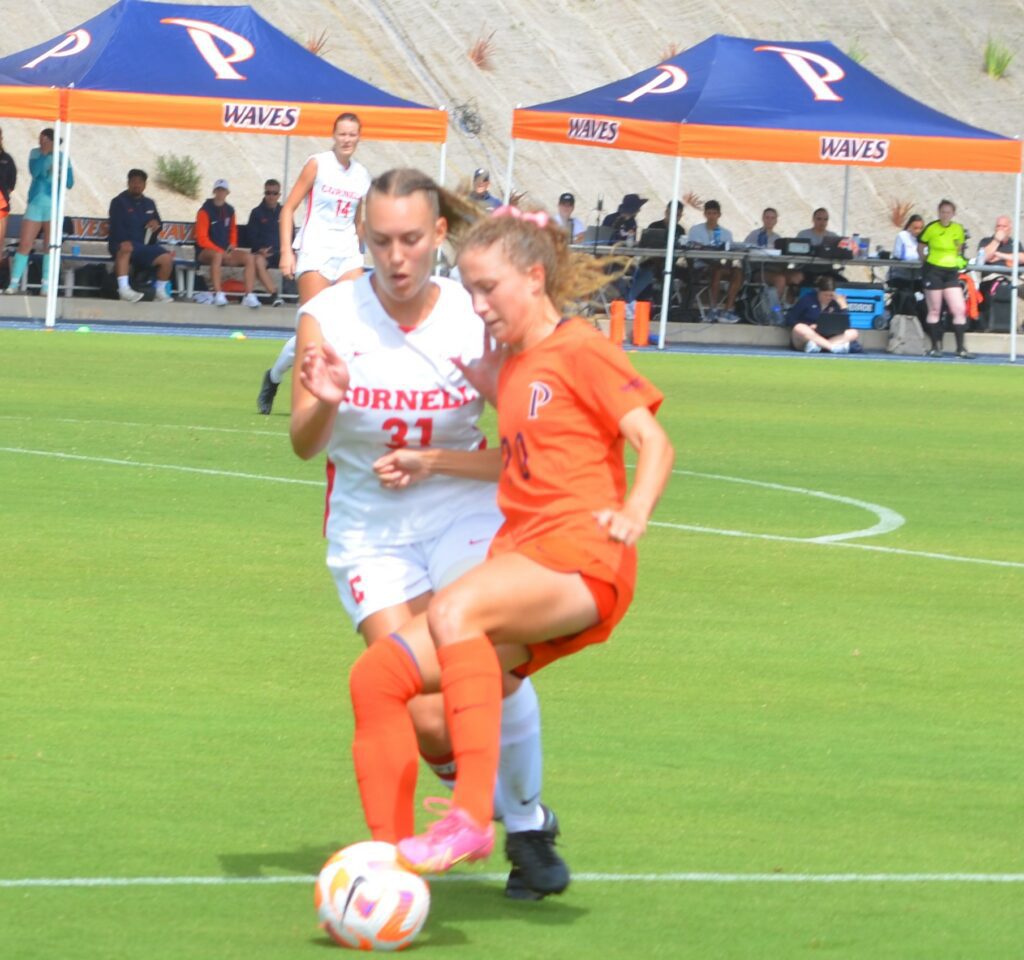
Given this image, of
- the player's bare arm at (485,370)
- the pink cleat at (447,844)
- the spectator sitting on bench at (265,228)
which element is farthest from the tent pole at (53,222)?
the pink cleat at (447,844)

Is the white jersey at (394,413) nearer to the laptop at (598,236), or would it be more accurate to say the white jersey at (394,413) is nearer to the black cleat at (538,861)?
the black cleat at (538,861)

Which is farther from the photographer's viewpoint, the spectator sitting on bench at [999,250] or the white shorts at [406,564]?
the spectator sitting on bench at [999,250]

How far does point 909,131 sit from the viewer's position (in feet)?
92.1

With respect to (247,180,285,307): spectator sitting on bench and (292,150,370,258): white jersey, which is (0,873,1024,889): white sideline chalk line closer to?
(292,150,370,258): white jersey

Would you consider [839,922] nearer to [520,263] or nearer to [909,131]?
[520,263]

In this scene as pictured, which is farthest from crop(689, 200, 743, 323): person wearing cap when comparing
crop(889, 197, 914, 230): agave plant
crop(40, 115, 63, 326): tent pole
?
crop(889, 197, 914, 230): agave plant

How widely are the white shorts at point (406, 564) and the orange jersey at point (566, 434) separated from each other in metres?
0.26

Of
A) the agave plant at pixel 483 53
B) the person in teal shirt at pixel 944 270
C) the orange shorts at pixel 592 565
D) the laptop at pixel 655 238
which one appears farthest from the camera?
the agave plant at pixel 483 53

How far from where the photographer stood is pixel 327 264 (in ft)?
57.5

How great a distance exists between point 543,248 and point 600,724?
104 inches

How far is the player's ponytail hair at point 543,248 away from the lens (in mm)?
5344

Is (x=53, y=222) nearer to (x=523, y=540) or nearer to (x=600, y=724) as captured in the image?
(x=600, y=724)

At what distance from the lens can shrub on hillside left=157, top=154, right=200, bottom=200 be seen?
40188 millimetres

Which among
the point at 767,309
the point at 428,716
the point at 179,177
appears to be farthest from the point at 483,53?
the point at 428,716
